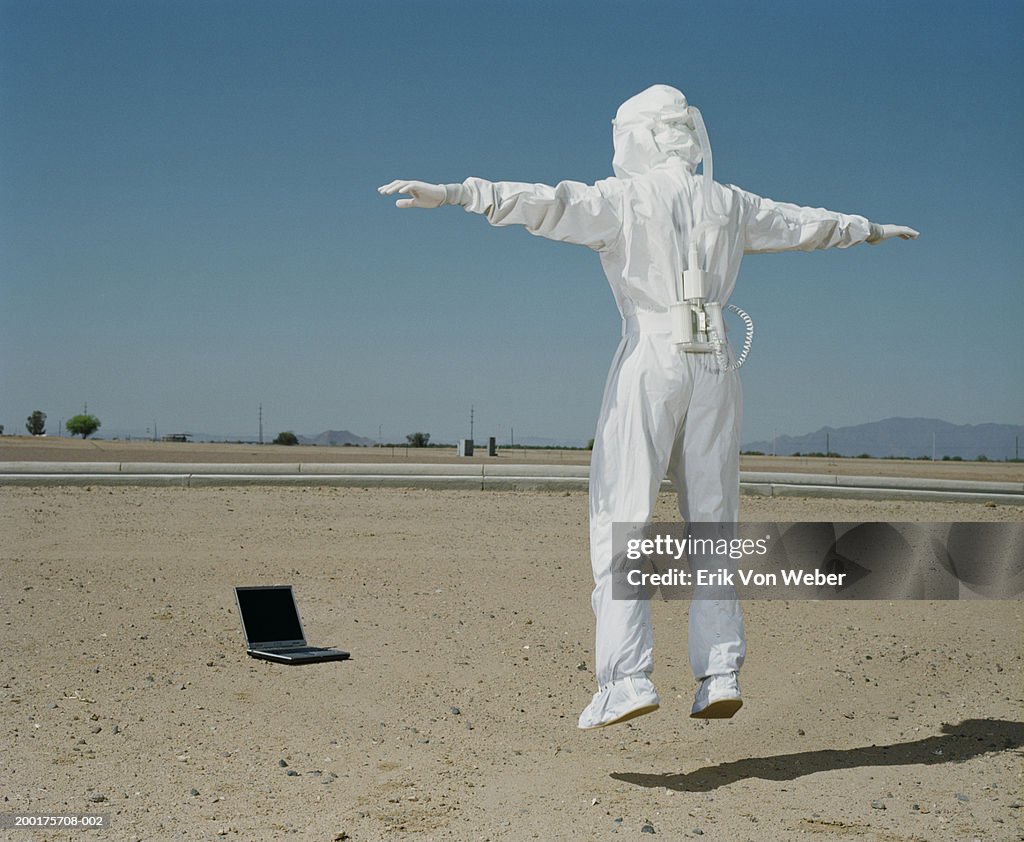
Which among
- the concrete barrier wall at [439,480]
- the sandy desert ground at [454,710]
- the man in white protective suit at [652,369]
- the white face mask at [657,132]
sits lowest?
→ the sandy desert ground at [454,710]

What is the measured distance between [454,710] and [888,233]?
3157mm

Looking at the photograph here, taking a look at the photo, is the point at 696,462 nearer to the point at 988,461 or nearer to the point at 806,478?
the point at 806,478

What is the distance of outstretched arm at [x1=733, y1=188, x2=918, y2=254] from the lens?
470cm

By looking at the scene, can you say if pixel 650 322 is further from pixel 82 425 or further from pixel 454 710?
pixel 82 425

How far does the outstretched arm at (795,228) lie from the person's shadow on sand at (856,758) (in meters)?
2.30

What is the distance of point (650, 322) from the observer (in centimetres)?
441

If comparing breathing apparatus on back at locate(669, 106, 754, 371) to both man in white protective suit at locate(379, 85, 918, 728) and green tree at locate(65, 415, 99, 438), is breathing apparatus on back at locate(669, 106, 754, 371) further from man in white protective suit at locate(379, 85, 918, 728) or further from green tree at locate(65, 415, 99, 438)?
green tree at locate(65, 415, 99, 438)

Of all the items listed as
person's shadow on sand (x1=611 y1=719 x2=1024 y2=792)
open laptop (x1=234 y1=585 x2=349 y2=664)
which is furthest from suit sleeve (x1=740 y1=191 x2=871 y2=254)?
open laptop (x1=234 y1=585 x2=349 y2=664)

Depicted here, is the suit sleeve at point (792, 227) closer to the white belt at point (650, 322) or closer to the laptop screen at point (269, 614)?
the white belt at point (650, 322)

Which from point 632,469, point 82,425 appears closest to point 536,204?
point 632,469

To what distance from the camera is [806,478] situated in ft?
46.4

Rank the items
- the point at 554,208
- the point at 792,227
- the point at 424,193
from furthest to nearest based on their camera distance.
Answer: the point at 792,227, the point at 554,208, the point at 424,193

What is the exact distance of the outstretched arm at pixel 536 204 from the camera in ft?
13.6

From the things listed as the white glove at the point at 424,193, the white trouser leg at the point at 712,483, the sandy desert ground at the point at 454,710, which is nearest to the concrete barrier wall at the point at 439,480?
the sandy desert ground at the point at 454,710
